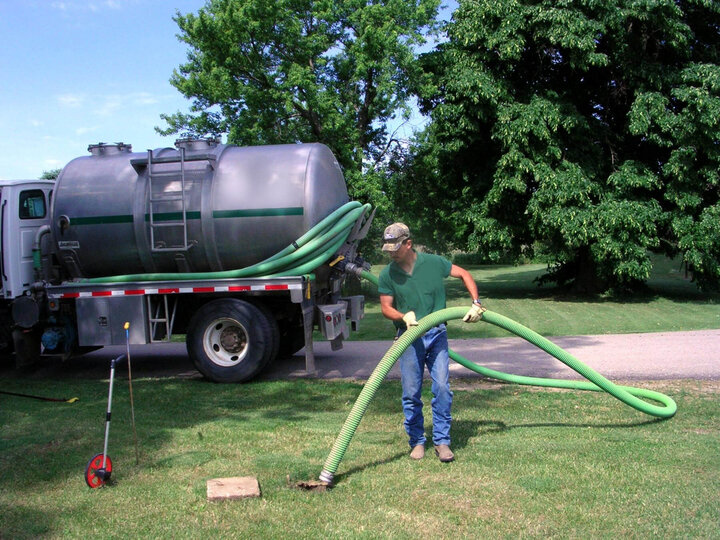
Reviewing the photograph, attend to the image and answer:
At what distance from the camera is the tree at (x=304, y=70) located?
20.3 meters

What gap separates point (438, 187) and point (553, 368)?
1507 cm

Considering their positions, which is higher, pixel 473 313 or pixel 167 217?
pixel 167 217

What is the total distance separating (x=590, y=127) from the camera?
20.8m

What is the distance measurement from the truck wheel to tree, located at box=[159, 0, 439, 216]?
11.6 metres

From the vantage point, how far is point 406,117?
2219 cm

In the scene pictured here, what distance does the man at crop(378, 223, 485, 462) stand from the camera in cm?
563

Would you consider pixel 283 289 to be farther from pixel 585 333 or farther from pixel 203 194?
pixel 585 333

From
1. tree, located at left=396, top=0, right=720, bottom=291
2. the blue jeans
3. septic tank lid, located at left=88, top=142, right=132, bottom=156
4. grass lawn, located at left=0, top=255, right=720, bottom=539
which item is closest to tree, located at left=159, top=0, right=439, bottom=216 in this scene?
tree, located at left=396, top=0, right=720, bottom=291

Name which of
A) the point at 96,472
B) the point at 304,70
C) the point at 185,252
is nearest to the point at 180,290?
the point at 185,252

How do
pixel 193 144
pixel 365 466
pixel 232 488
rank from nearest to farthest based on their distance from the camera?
pixel 232 488, pixel 365 466, pixel 193 144

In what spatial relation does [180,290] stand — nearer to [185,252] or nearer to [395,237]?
[185,252]

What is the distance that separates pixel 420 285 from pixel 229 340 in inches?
181

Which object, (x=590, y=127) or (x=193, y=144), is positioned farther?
(x=590, y=127)

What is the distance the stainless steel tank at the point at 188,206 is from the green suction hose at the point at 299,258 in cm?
16
